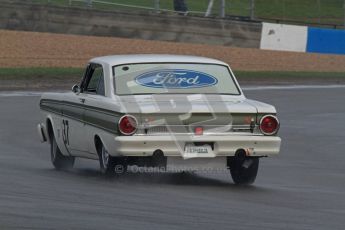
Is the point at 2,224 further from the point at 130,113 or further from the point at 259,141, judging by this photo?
the point at 259,141

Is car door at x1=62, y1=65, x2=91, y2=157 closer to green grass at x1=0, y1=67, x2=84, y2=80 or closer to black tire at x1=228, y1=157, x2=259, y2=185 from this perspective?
black tire at x1=228, y1=157, x2=259, y2=185

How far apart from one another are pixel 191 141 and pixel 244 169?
35.8 inches

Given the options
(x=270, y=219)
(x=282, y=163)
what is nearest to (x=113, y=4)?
(x=282, y=163)

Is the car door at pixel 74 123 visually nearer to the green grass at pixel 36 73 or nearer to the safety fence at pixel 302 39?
the green grass at pixel 36 73

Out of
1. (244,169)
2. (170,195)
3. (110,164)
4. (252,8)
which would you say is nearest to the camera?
(170,195)

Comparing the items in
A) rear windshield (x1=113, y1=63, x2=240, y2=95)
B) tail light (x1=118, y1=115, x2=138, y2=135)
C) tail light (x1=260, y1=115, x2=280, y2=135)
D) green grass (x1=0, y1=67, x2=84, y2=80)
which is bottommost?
green grass (x1=0, y1=67, x2=84, y2=80)

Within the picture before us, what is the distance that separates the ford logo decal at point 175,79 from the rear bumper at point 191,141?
919mm

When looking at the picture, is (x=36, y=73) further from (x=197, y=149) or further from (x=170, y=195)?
(x=170, y=195)

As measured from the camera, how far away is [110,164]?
11.3m

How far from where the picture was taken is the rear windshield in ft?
38.3

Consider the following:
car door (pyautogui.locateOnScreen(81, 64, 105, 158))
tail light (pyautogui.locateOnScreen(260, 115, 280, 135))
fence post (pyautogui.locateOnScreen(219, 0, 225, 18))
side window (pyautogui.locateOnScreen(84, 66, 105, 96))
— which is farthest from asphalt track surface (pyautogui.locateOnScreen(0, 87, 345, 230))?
fence post (pyautogui.locateOnScreen(219, 0, 225, 18))

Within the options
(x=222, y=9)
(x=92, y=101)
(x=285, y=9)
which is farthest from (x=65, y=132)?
(x=285, y=9)

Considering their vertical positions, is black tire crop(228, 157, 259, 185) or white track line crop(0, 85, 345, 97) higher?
black tire crop(228, 157, 259, 185)

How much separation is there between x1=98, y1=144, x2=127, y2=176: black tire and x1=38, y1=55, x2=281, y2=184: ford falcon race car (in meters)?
0.01
